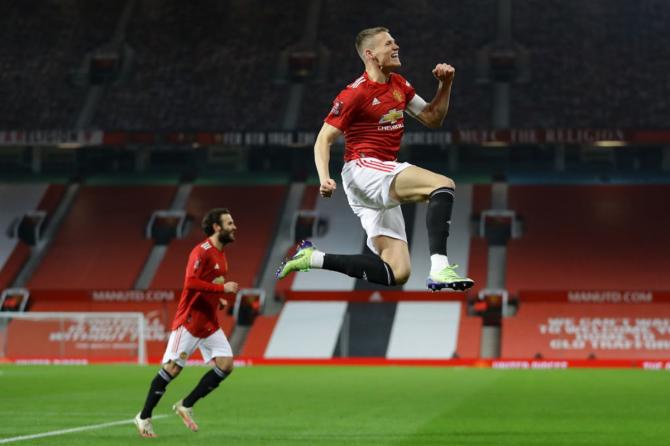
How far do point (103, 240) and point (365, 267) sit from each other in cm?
2867

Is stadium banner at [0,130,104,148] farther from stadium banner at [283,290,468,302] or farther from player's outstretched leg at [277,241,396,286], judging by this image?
player's outstretched leg at [277,241,396,286]

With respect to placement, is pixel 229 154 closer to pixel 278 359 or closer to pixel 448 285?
pixel 278 359

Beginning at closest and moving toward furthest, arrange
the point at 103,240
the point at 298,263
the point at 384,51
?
the point at 384,51 < the point at 298,263 < the point at 103,240

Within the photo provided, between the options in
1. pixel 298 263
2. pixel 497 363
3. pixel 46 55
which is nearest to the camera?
pixel 298 263

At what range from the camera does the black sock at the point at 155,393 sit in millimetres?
13062

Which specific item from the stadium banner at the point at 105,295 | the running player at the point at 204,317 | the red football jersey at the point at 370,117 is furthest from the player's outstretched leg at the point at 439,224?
the stadium banner at the point at 105,295

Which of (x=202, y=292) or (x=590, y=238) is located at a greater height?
(x=590, y=238)

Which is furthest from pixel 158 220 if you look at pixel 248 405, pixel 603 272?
pixel 248 405

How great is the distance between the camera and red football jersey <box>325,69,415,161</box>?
10406 mm

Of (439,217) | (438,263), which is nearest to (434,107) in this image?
(439,217)

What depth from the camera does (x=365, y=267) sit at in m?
10.6

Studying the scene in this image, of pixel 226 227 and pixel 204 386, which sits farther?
pixel 226 227

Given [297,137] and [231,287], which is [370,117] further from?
[297,137]

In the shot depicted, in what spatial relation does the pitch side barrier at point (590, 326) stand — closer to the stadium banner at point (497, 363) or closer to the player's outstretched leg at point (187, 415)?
the stadium banner at point (497, 363)
